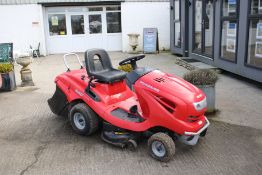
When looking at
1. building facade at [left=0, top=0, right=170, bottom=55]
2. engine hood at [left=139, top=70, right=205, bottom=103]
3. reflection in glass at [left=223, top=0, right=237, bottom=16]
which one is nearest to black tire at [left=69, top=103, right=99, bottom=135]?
engine hood at [left=139, top=70, right=205, bottom=103]

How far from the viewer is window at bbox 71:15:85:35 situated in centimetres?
1611

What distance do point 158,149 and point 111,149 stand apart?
684 millimetres

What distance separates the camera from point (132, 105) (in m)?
4.57

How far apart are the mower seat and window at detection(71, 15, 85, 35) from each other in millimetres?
11439

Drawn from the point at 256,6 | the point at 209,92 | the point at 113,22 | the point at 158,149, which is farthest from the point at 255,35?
the point at 113,22

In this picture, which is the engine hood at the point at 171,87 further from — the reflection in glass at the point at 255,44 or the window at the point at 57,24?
the window at the point at 57,24

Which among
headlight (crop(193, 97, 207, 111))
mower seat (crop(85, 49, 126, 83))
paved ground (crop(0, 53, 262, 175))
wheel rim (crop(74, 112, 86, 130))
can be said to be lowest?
paved ground (crop(0, 53, 262, 175))

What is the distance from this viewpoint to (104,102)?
15.0ft

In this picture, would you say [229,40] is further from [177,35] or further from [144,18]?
[144,18]

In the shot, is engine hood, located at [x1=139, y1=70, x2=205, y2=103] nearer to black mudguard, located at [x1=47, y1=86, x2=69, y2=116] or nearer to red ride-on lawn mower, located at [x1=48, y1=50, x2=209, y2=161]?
red ride-on lawn mower, located at [x1=48, y1=50, x2=209, y2=161]

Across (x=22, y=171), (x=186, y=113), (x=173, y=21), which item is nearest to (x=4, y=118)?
(x=22, y=171)

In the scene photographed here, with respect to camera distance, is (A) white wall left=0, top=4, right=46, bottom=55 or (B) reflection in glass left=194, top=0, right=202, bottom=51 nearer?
(B) reflection in glass left=194, top=0, right=202, bottom=51

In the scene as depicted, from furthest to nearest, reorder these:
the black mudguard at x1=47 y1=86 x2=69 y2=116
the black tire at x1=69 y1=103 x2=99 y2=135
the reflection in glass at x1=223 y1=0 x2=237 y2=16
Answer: the reflection in glass at x1=223 y1=0 x2=237 y2=16 → the black mudguard at x1=47 y1=86 x2=69 y2=116 → the black tire at x1=69 y1=103 x2=99 y2=135

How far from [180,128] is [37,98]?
14.4ft
